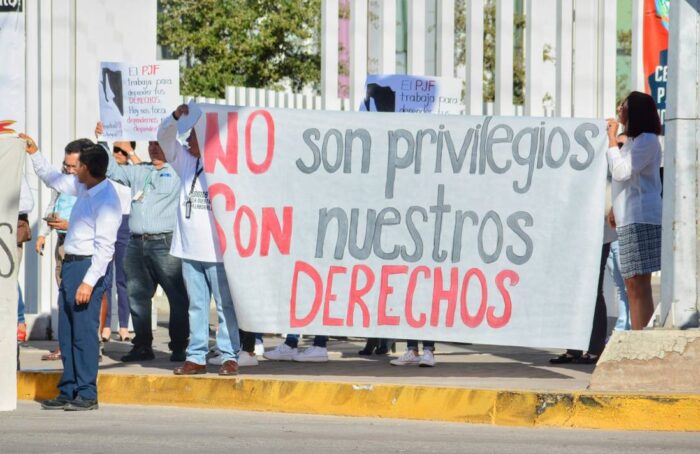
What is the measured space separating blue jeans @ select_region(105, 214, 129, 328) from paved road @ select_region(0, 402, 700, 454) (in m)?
4.39

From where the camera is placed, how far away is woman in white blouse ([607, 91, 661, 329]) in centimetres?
1067

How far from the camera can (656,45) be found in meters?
14.1

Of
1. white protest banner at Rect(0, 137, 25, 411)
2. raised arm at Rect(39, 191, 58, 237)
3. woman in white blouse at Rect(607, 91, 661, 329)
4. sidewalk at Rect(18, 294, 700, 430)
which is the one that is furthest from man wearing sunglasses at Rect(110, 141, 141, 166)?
woman in white blouse at Rect(607, 91, 661, 329)

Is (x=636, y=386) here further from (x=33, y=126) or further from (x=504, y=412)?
(x=33, y=126)

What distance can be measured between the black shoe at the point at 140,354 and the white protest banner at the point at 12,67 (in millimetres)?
2038

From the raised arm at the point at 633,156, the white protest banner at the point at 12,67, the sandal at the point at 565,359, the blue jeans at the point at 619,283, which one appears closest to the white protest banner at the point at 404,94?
the blue jeans at the point at 619,283

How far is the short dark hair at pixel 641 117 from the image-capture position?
35.0ft

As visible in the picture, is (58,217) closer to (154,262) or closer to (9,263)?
(154,262)

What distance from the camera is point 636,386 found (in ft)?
32.1

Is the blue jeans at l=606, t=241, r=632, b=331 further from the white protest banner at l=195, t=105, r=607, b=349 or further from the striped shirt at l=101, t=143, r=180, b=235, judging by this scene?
the striped shirt at l=101, t=143, r=180, b=235

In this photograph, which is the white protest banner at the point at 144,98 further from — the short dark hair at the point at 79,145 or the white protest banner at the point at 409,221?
the white protest banner at the point at 409,221

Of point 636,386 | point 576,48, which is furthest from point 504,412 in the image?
point 576,48

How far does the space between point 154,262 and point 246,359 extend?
1401mm

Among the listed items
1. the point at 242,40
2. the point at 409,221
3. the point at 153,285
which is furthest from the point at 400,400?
the point at 242,40
